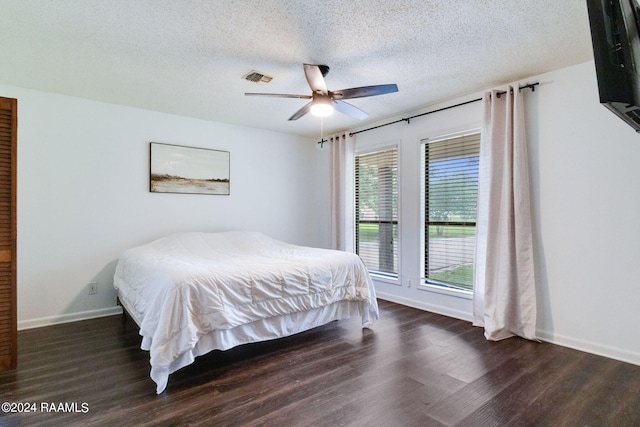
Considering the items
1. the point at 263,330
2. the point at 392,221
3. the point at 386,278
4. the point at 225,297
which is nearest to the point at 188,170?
the point at 225,297

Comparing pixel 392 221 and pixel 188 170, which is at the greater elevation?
pixel 188 170

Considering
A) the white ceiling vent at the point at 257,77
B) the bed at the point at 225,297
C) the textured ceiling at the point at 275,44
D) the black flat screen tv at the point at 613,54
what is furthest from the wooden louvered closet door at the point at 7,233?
the black flat screen tv at the point at 613,54

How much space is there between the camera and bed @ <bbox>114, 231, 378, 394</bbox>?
2188 mm

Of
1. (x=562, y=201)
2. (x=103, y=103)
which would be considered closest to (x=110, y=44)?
(x=103, y=103)

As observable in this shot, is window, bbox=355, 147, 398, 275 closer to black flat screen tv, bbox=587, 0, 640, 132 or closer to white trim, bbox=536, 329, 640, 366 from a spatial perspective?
white trim, bbox=536, 329, 640, 366

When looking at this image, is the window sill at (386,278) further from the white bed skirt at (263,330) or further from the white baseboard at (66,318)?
the white baseboard at (66,318)

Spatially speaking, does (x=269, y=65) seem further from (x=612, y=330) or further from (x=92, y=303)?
(x=612, y=330)

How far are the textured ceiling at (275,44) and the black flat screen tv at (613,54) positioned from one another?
36.6 inches

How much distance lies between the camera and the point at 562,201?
2.93m

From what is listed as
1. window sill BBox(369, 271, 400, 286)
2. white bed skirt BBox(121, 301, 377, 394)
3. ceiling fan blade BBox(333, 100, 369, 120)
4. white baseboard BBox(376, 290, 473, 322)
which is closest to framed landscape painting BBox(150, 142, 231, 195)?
white bed skirt BBox(121, 301, 377, 394)

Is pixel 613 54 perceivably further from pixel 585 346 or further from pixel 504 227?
pixel 585 346

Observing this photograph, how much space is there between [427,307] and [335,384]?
2.14m

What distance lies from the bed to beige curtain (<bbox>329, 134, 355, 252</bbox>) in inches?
52.1

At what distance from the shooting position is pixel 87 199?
12.0 ft
